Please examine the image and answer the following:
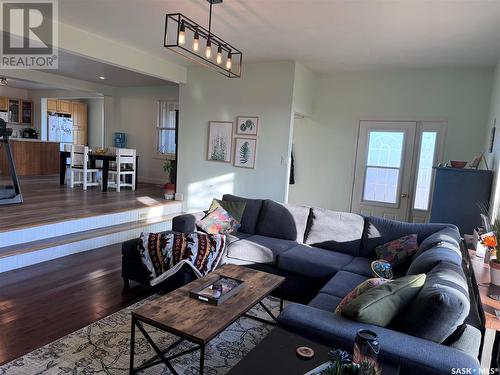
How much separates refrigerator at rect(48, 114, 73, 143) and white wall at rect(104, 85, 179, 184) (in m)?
2.53

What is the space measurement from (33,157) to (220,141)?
18.2 feet

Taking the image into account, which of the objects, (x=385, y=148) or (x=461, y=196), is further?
(x=385, y=148)

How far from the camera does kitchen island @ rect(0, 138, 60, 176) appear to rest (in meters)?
8.20

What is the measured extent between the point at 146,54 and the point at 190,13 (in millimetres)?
2170

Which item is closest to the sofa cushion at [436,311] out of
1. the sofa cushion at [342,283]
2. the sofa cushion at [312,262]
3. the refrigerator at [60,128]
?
the sofa cushion at [342,283]

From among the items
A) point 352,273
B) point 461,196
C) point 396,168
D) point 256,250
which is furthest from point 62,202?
point 461,196

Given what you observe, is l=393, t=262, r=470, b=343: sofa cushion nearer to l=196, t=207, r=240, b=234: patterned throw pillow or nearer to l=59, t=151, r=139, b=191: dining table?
l=196, t=207, r=240, b=234: patterned throw pillow

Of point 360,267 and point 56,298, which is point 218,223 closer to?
point 360,267

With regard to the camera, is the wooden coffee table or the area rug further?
the area rug

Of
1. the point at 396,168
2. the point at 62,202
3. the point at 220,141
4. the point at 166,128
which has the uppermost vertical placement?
the point at 166,128

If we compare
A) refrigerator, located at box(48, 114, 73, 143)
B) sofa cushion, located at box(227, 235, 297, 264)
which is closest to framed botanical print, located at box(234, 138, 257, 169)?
sofa cushion, located at box(227, 235, 297, 264)

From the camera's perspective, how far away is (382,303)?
1722 millimetres

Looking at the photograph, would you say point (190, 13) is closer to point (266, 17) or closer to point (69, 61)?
point (266, 17)

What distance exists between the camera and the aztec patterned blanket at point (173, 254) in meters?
2.94
